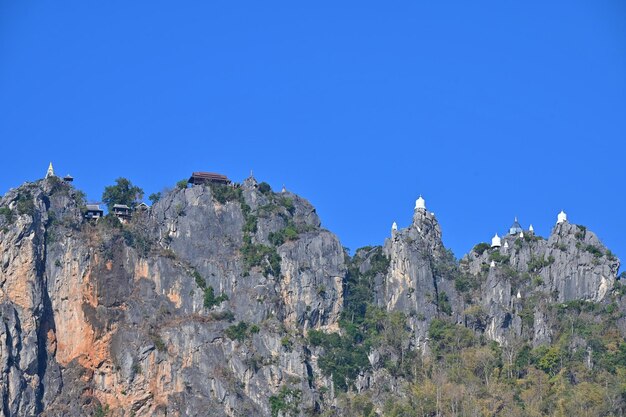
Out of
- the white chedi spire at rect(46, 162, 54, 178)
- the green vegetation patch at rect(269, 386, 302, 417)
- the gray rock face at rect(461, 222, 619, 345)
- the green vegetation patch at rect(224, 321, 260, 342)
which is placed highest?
the white chedi spire at rect(46, 162, 54, 178)

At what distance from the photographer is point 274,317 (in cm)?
12494

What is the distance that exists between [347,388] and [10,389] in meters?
24.2

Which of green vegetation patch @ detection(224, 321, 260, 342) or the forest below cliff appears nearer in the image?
the forest below cliff

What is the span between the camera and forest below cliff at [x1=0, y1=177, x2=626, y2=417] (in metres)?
119

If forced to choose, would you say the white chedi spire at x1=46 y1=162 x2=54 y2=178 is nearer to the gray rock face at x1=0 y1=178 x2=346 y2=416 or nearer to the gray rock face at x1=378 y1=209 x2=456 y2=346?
the gray rock face at x1=0 y1=178 x2=346 y2=416

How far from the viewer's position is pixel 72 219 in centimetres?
12631

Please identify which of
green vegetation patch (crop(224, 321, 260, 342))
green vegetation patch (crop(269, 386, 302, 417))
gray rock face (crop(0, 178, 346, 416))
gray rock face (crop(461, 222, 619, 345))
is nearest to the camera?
green vegetation patch (crop(269, 386, 302, 417))

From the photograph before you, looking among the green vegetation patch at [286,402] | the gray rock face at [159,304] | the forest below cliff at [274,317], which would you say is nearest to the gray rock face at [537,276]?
the forest below cliff at [274,317]

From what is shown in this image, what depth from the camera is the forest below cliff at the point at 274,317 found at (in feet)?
390

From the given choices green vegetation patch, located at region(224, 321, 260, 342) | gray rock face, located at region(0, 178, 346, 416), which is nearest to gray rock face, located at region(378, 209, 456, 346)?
gray rock face, located at region(0, 178, 346, 416)

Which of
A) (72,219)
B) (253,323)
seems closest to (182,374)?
(253,323)

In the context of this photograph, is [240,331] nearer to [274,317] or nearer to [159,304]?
[274,317]

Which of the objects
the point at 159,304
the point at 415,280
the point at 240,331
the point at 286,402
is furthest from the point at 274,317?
the point at 415,280

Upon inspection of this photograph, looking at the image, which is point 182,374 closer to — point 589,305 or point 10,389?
point 10,389
